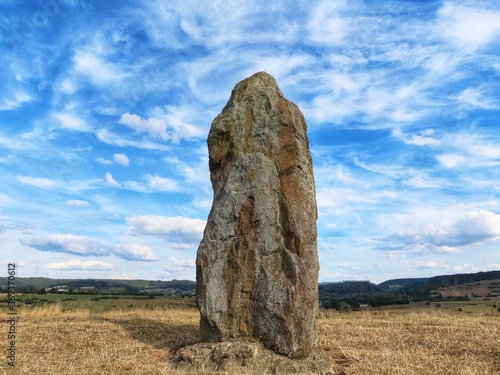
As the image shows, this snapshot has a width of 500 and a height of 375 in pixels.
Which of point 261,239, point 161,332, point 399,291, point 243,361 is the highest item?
point 261,239

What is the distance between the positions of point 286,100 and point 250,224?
11.6 ft

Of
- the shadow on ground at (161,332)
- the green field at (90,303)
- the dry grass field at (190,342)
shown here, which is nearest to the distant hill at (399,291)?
the green field at (90,303)

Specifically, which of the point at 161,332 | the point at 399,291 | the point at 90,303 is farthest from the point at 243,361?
the point at 399,291

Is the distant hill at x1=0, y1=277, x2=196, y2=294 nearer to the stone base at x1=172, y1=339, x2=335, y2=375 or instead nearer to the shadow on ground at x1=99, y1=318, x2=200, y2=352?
the shadow on ground at x1=99, y1=318, x2=200, y2=352

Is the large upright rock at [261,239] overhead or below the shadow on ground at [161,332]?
overhead

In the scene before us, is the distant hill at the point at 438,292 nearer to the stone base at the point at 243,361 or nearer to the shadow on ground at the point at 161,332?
the shadow on ground at the point at 161,332

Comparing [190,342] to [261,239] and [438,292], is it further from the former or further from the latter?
[438,292]

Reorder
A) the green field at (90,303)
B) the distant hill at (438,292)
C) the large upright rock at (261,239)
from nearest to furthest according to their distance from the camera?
the large upright rock at (261,239) → the green field at (90,303) → the distant hill at (438,292)

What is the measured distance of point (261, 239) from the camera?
10.3 metres

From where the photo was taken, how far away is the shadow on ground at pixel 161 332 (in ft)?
38.4

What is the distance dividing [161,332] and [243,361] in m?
4.92

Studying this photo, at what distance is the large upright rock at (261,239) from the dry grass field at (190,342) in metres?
1.53

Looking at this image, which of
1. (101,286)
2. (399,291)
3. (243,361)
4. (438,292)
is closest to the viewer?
(243,361)

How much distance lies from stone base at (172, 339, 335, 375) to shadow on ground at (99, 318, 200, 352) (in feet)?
5.08
